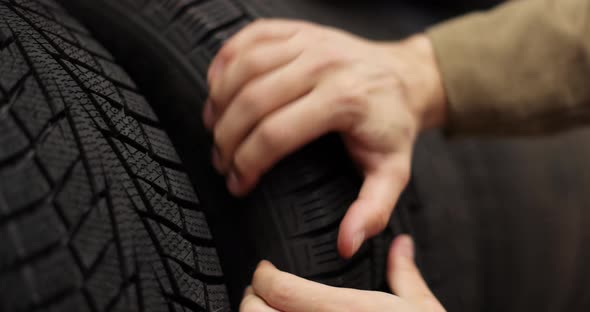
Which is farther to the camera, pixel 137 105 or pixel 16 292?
pixel 137 105

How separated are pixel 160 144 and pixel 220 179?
12 cm

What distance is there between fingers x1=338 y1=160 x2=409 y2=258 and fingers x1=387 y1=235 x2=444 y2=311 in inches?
2.5

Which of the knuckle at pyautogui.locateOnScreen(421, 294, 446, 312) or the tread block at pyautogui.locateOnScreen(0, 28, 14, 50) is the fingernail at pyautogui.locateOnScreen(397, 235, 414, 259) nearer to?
the knuckle at pyautogui.locateOnScreen(421, 294, 446, 312)

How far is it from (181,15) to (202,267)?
0.99 ft

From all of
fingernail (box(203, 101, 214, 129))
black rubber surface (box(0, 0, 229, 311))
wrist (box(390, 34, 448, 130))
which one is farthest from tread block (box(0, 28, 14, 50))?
wrist (box(390, 34, 448, 130))

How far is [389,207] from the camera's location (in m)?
0.59

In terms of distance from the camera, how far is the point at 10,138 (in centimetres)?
39

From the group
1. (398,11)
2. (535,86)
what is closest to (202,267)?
(535,86)

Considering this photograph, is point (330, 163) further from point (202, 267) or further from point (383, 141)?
point (202, 267)

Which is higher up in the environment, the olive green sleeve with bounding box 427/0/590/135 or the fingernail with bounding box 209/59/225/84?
the fingernail with bounding box 209/59/225/84

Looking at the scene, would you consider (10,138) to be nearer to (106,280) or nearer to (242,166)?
(106,280)

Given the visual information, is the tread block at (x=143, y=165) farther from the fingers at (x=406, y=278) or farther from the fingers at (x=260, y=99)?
the fingers at (x=406, y=278)

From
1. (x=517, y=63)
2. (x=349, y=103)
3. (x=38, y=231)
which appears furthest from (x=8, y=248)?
(x=517, y=63)

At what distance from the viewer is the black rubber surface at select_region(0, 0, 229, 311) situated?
14.7 inches
